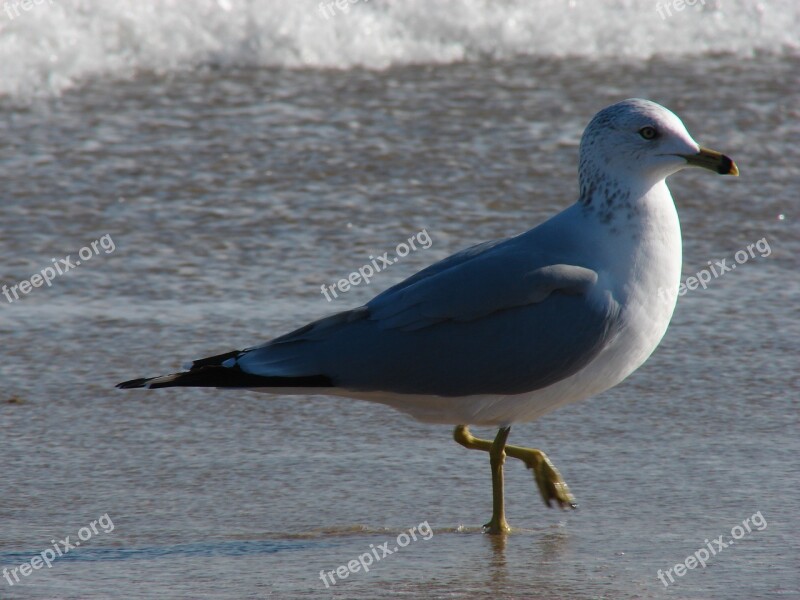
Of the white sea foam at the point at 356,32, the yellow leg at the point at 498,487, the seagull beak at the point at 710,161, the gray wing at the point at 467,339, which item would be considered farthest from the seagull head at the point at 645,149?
the white sea foam at the point at 356,32

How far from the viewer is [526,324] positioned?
12.8ft

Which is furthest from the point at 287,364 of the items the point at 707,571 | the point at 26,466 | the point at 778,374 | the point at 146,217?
the point at 146,217

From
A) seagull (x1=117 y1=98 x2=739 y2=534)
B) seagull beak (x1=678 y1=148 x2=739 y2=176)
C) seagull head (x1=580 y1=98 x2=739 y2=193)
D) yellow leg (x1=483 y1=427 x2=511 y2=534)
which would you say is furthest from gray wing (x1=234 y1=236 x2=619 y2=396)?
seagull beak (x1=678 y1=148 x2=739 y2=176)

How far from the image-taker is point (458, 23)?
9367mm

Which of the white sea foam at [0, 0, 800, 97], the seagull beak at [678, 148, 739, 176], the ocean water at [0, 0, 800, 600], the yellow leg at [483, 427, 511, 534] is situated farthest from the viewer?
the white sea foam at [0, 0, 800, 97]

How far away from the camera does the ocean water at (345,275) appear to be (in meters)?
3.66

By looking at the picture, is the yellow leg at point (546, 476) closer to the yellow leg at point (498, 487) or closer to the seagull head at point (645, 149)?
the yellow leg at point (498, 487)

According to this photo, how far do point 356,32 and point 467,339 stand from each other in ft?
18.0

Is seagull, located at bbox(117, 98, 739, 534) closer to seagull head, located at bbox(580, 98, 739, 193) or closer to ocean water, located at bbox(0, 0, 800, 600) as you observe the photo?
seagull head, located at bbox(580, 98, 739, 193)

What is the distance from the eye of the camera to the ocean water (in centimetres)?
366

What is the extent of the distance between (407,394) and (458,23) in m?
5.82

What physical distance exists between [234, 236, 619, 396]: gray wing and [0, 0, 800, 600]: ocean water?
1.21 feet

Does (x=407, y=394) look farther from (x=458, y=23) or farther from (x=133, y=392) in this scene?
(x=458, y=23)

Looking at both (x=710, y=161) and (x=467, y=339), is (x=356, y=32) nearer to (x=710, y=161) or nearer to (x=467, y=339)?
(x=710, y=161)
